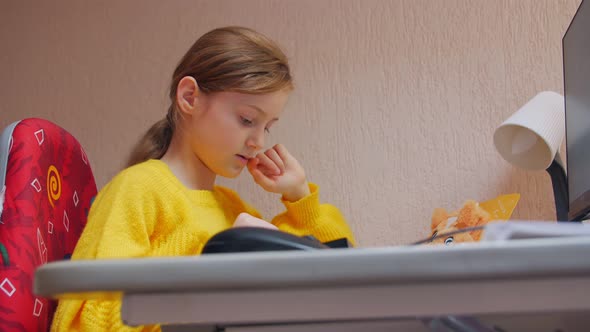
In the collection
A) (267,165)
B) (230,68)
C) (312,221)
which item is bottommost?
(312,221)

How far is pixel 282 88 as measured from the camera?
1.22 m

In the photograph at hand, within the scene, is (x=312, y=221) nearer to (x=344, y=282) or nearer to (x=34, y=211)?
(x=34, y=211)

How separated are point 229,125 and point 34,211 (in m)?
0.36

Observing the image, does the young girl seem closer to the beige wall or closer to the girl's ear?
the girl's ear

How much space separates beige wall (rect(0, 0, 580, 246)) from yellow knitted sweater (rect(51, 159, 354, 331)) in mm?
214

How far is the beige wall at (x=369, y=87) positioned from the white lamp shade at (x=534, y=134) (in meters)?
0.20

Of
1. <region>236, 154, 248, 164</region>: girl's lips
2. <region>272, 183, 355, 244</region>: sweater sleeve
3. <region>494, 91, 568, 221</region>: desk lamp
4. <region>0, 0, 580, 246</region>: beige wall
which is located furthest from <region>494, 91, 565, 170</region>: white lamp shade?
<region>236, 154, 248, 164</region>: girl's lips

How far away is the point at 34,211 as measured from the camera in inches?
38.9

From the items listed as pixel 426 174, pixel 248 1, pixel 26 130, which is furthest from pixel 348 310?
pixel 248 1

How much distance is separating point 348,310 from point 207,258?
3.6 inches

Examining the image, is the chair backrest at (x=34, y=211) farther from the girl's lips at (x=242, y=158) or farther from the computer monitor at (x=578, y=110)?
the computer monitor at (x=578, y=110)

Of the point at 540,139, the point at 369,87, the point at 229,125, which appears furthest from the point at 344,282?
the point at 369,87

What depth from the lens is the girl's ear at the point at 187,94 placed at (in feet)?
3.93

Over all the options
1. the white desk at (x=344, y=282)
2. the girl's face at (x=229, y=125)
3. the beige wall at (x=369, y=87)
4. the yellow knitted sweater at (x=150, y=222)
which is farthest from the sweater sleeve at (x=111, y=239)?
the beige wall at (x=369, y=87)
